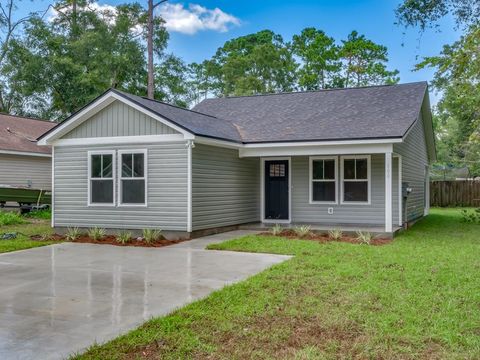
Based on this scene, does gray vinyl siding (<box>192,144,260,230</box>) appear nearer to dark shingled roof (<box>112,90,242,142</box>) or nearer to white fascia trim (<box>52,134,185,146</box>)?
dark shingled roof (<box>112,90,242,142</box>)

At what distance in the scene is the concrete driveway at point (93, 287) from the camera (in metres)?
4.28

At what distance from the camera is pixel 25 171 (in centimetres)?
1917

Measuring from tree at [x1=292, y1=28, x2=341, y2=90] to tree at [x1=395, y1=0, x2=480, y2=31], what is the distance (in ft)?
76.0

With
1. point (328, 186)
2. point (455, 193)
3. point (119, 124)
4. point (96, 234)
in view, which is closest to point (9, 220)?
point (96, 234)

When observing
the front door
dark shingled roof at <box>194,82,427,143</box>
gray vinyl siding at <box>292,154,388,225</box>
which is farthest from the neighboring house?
gray vinyl siding at <box>292,154,388,225</box>

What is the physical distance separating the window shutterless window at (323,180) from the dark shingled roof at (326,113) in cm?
110

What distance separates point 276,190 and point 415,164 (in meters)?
5.34

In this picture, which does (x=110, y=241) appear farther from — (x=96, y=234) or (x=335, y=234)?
(x=335, y=234)

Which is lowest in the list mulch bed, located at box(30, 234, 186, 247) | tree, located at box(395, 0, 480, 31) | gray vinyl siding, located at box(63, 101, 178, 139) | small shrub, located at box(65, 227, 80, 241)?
mulch bed, located at box(30, 234, 186, 247)

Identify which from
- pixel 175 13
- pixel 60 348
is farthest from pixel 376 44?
pixel 60 348

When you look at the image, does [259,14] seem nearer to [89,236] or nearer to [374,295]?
[89,236]

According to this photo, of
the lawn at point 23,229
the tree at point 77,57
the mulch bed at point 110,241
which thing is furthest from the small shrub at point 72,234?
the tree at point 77,57

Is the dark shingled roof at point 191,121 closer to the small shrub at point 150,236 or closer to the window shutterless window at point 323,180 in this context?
the window shutterless window at point 323,180

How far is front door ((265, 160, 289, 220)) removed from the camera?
13.9 meters
